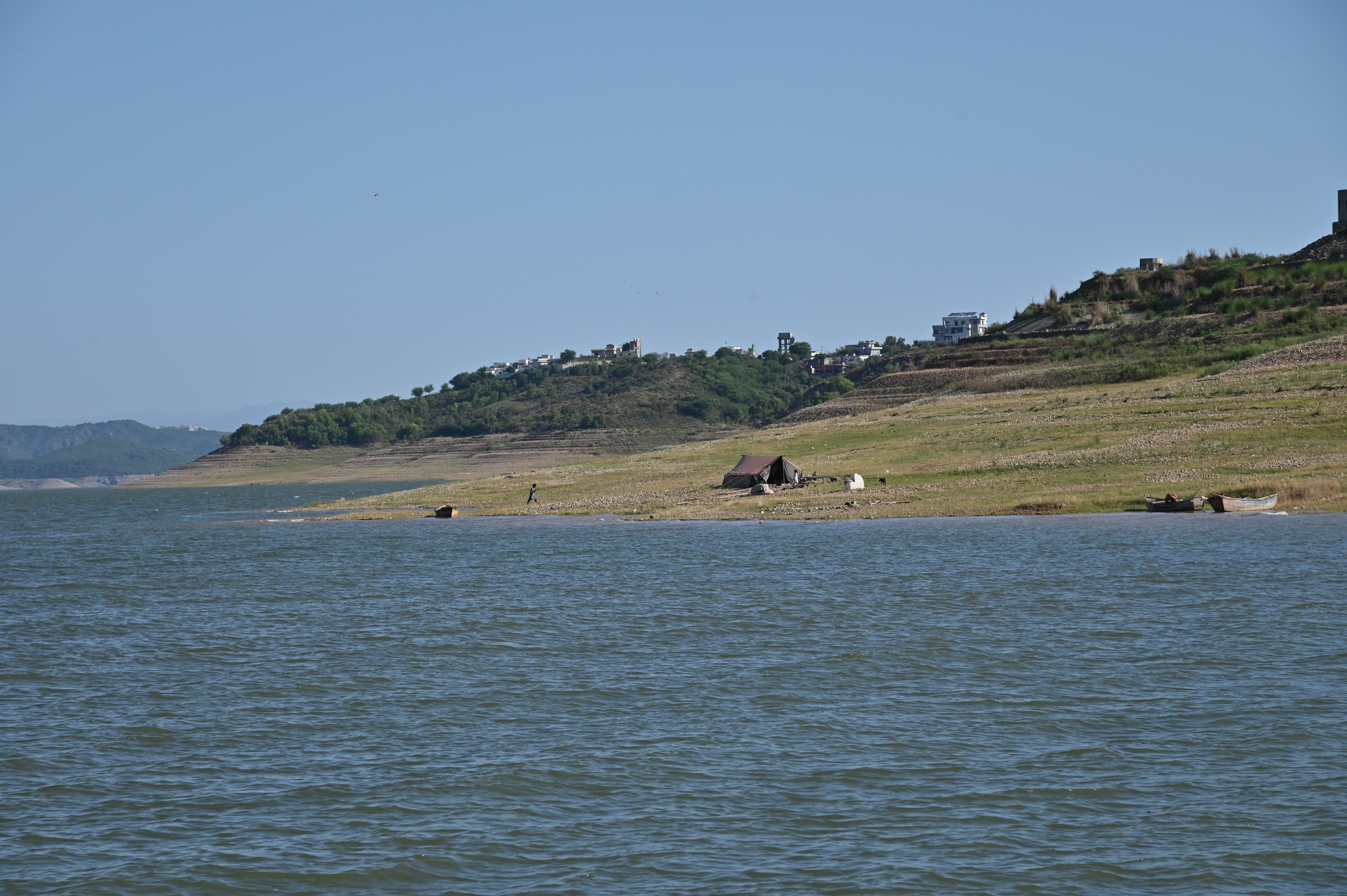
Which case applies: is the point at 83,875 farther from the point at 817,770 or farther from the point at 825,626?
the point at 825,626

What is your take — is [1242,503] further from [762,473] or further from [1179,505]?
[762,473]

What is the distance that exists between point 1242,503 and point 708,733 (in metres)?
33.9

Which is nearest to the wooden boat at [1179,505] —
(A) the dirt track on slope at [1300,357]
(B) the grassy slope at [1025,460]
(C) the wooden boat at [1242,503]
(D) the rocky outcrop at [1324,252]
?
(C) the wooden boat at [1242,503]

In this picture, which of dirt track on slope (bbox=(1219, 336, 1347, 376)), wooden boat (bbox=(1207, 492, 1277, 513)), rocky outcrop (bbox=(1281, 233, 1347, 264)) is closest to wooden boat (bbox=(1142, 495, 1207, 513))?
wooden boat (bbox=(1207, 492, 1277, 513))

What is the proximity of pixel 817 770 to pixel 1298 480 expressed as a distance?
38319 mm

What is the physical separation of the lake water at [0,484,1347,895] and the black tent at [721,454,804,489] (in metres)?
26.7

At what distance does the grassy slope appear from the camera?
52.0m

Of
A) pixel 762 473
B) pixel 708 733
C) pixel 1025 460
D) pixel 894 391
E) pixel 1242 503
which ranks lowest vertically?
pixel 708 733

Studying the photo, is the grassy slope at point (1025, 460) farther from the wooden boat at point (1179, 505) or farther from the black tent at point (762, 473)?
the black tent at point (762, 473)

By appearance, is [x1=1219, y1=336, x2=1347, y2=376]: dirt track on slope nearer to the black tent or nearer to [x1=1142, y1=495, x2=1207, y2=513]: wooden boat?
the black tent

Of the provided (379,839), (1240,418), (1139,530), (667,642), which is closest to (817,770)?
(379,839)

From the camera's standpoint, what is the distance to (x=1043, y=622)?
26703 mm

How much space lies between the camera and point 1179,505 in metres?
46.6

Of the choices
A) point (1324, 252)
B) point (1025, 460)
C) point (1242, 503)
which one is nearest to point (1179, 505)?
point (1242, 503)
